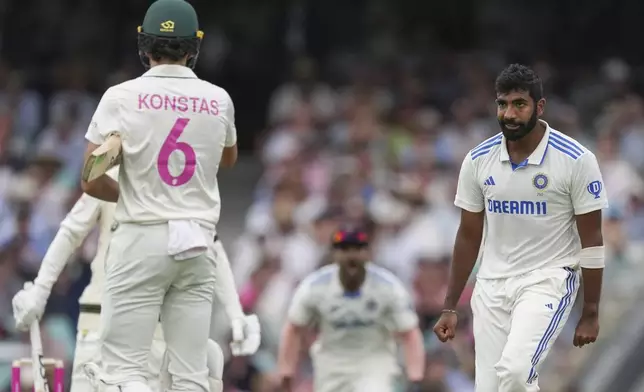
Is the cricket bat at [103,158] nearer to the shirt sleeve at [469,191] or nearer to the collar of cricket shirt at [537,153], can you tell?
the shirt sleeve at [469,191]

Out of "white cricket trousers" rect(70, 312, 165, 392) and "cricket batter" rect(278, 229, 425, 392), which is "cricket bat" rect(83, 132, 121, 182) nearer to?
"white cricket trousers" rect(70, 312, 165, 392)

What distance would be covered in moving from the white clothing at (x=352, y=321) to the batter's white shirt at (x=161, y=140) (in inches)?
117

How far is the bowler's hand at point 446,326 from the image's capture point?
912 centimetres

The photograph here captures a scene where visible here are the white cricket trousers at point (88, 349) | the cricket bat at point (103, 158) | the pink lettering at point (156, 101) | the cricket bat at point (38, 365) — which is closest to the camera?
the cricket bat at point (103, 158)

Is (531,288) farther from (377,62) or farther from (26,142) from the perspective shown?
(377,62)

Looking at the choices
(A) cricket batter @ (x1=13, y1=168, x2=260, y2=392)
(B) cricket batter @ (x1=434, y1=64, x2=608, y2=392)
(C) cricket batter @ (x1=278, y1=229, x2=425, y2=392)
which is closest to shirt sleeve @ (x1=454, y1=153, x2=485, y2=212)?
(B) cricket batter @ (x1=434, y1=64, x2=608, y2=392)

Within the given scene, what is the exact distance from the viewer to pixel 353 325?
1177 cm

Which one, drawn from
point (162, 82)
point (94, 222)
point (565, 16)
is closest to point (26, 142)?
point (565, 16)

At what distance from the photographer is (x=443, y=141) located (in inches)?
711

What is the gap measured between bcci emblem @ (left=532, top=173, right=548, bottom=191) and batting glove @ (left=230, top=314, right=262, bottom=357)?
70.7 inches

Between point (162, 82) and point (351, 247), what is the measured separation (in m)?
3.09

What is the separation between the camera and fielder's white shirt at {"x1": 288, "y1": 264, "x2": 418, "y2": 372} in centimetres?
1172

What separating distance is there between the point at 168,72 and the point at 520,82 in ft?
5.90

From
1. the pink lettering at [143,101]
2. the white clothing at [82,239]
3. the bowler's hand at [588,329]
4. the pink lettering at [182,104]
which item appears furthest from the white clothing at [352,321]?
the pink lettering at [143,101]
